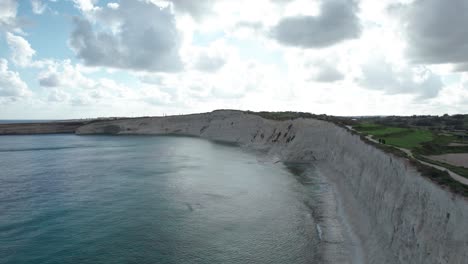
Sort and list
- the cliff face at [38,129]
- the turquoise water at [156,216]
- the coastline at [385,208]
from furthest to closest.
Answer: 1. the cliff face at [38,129]
2. the turquoise water at [156,216]
3. the coastline at [385,208]

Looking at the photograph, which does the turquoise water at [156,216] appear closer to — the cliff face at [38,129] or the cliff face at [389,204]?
the cliff face at [389,204]

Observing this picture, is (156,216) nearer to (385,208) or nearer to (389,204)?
(385,208)

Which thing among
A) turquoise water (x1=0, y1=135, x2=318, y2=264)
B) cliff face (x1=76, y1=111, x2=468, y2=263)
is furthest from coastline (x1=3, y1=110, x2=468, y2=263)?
turquoise water (x1=0, y1=135, x2=318, y2=264)

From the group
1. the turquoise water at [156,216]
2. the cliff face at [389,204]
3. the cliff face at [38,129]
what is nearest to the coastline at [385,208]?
the cliff face at [389,204]

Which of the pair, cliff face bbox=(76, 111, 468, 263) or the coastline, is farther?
the coastline

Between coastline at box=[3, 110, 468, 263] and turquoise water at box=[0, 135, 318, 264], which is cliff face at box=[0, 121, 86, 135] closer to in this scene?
turquoise water at box=[0, 135, 318, 264]

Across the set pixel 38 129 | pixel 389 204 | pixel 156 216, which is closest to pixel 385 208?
pixel 389 204

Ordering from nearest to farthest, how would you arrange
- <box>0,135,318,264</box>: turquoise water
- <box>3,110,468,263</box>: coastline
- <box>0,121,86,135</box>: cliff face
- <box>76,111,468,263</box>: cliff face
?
1. <box>76,111,468,263</box>: cliff face
2. <box>3,110,468,263</box>: coastline
3. <box>0,135,318,264</box>: turquoise water
4. <box>0,121,86,135</box>: cliff face

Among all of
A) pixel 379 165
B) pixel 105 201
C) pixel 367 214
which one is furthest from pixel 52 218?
pixel 379 165
